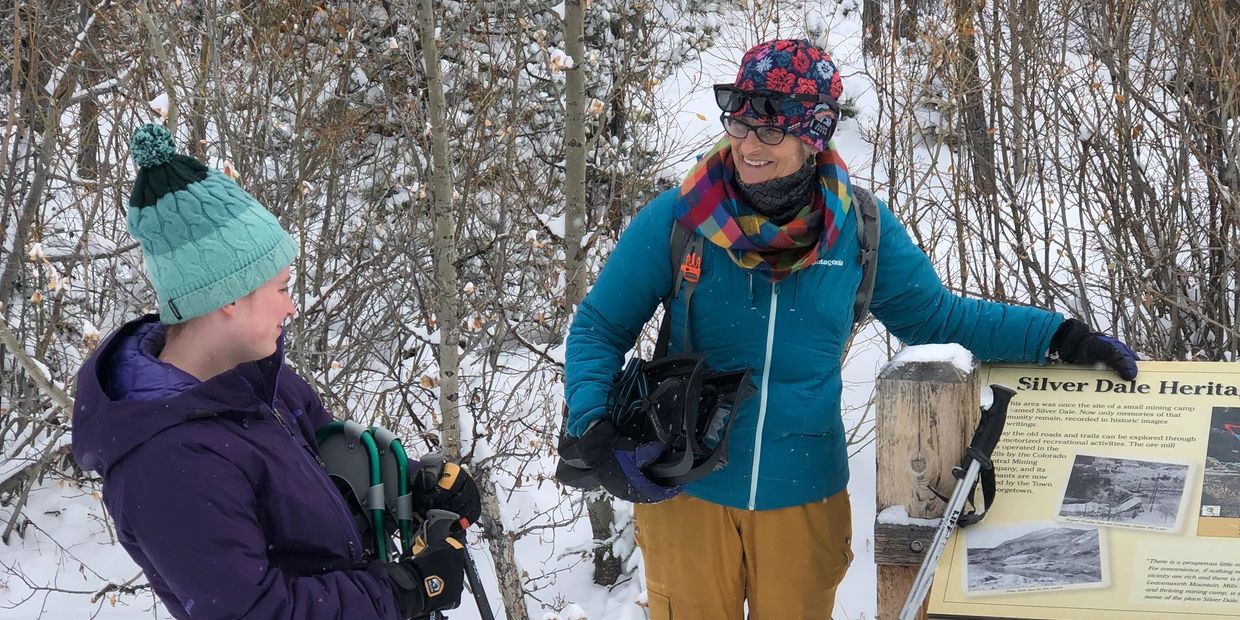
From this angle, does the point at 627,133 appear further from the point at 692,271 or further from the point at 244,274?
the point at 244,274

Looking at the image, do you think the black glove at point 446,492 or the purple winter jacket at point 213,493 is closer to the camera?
the purple winter jacket at point 213,493

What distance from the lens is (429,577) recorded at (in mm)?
1936

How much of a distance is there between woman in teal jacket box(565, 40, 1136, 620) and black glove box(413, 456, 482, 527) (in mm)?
273

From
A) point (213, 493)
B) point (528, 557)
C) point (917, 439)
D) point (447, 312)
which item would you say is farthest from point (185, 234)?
point (528, 557)

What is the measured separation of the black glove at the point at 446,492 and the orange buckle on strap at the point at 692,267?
0.67 meters

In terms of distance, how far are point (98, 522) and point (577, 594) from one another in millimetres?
3953

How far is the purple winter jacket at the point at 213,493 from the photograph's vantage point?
156 cm

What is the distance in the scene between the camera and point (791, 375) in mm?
2295

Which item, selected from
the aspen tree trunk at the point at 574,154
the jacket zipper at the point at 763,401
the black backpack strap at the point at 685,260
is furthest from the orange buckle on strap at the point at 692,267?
the aspen tree trunk at the point at 574,154

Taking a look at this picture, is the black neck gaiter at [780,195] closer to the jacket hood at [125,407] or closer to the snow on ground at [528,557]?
the jacket hood at [125,407]

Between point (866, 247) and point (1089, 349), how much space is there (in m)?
0.52

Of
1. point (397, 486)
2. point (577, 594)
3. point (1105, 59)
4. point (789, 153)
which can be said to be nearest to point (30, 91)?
point (577, 594)

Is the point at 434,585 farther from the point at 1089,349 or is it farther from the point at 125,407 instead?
the point at 1089,349

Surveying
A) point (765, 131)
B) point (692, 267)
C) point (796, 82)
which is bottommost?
point (692, 267)
